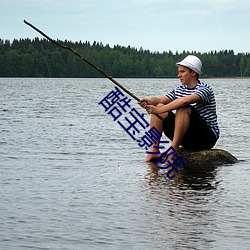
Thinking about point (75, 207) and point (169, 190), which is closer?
point (75, 207)

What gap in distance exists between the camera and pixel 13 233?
5309 millimetres

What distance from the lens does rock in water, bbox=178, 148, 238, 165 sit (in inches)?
365

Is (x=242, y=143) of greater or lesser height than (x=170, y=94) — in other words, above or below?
below

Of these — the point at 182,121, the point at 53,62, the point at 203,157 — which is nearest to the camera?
the point at 182,121

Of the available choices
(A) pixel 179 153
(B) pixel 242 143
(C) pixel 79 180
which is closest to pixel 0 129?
(B) pixel 242 143

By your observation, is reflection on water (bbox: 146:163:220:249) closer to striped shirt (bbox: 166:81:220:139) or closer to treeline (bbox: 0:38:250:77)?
striped shirt (bbox: 166:81:220:139)

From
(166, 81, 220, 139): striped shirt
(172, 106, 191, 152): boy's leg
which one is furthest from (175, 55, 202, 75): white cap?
(172, 106, 191, 152): boy's leg

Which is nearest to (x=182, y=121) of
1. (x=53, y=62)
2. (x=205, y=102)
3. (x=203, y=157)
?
(x=205, y=102)

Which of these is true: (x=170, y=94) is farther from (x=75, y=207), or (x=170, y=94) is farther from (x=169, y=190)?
(x=75, y=207)

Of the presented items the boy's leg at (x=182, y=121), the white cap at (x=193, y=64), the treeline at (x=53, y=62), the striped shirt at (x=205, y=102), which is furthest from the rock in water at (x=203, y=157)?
the treeline at (x=53, y=62)

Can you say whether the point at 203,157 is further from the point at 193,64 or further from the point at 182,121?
the point at 193,64

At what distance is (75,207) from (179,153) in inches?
129

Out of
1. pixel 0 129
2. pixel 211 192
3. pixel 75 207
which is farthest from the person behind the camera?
pixel 0 129

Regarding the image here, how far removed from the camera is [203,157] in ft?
30.8
